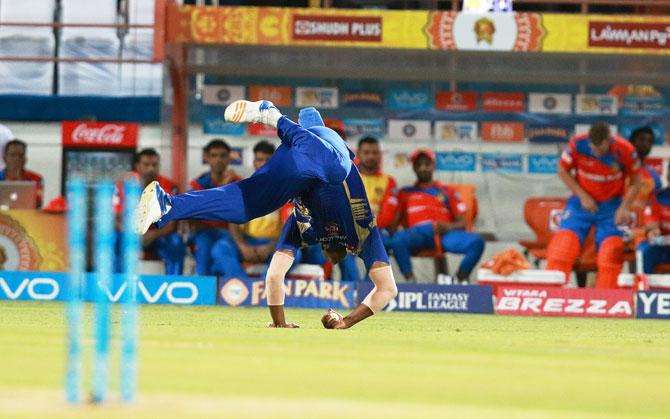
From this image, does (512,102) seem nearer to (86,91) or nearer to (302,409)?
(86,91)

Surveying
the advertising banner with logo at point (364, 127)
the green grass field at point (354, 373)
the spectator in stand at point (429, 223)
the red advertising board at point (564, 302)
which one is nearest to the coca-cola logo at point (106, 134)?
the advertising banner with logo at point (364, 127)

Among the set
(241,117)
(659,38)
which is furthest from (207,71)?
(241,117)

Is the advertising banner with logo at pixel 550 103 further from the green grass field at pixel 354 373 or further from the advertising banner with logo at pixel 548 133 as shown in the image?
the green grass field at pixel 354 373

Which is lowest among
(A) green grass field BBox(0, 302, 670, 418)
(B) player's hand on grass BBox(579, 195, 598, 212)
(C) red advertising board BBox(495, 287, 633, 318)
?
(C) red advertising board BBox(495, 287, 633, 318)

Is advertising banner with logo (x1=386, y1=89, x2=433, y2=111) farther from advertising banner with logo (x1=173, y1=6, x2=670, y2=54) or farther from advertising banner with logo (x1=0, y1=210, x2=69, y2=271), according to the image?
advertising banner with logo (x1=0, y1=210, x2=69, y2=271)

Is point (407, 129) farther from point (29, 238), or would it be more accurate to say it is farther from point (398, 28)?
point (29, 238)

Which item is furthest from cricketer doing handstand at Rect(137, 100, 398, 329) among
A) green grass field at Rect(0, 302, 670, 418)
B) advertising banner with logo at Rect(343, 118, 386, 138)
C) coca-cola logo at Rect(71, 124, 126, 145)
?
coca-cola logo at Rect(71, 124, 126, 145)

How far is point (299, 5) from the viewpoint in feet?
60.6

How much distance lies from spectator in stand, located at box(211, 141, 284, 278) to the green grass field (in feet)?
15.5

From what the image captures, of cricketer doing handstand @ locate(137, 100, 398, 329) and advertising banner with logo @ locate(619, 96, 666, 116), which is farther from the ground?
advertising banner with logo @ locate(619, 96, 666, 116)

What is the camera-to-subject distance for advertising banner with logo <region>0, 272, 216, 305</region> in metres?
14.5

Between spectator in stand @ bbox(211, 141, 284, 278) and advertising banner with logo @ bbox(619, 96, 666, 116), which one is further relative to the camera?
advertising banner with logo @ bbox(619, 96, 666, 116)

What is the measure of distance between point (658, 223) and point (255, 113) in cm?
752

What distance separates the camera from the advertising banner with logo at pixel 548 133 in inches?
707
